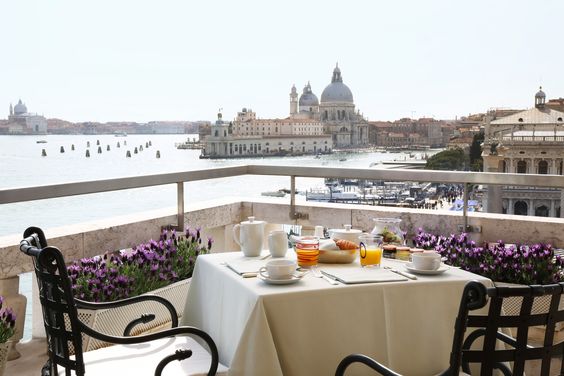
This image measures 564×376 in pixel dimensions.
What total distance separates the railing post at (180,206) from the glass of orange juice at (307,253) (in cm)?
166

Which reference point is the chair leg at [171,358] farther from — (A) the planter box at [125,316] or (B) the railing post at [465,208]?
(B) the railing post at [465,208]

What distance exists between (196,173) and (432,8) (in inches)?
900

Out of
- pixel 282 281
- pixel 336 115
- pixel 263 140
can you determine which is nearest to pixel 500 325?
pixel 282 281

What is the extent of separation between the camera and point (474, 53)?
4800 cm

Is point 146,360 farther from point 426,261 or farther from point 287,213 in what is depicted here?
point 287,213

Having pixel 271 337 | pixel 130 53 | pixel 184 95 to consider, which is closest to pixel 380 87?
pixel 130 53

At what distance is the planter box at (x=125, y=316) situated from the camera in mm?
2672

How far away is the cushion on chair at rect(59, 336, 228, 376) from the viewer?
192 centimetres

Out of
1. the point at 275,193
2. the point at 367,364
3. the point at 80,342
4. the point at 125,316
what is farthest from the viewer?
the point at 275,193

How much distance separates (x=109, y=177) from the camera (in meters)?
3.21

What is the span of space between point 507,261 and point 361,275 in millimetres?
1494

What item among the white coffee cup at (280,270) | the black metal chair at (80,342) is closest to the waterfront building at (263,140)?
the black metal chair at (80,342)

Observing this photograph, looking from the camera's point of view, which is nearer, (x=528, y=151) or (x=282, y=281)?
(x=282, y=281)

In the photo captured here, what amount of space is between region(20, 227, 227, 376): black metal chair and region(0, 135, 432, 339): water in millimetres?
946
